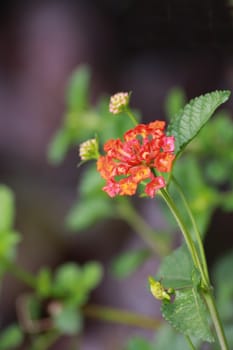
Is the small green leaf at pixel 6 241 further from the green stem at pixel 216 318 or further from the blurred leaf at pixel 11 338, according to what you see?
the green stem at pixel 216 318

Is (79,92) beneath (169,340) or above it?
above

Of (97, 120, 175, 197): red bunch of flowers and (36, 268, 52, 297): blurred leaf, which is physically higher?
(97, 120, 175, 197): red bunch of flowers

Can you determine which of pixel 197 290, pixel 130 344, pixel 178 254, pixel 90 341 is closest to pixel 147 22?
pixel 90 341

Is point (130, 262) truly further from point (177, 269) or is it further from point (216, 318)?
point (216, 318)

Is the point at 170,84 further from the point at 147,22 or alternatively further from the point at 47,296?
the point at 47,296

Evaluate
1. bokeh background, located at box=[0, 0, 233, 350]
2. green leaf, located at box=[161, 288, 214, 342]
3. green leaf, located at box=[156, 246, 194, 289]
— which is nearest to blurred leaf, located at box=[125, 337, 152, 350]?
green leaf, located at box=[156, 246, 194, 289]

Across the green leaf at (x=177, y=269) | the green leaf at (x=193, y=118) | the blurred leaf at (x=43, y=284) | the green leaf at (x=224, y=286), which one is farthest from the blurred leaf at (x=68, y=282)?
the green leaf at (x=193, y=118)

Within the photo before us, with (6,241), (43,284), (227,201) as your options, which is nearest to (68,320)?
(43,284)

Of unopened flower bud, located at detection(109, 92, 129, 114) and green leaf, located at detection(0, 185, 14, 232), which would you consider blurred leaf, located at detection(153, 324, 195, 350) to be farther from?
unopened flower bud, located at detection(109, 92, 129, 114)
